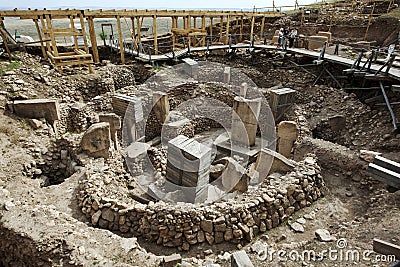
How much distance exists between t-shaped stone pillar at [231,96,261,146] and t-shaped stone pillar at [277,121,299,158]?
0.98 metres

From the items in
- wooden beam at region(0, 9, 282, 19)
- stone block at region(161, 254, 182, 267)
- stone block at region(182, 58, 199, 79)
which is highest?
wooden beam at region(0, 9, 282, 19)

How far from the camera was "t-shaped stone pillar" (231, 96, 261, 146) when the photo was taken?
28.5ft

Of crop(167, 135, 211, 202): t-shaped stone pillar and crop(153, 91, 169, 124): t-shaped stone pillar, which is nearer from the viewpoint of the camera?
crop(167, 135, 211, 202): t-shaped stone pillar

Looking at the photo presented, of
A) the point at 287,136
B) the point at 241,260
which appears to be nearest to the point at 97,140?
the point at 241,260

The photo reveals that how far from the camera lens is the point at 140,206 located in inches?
207

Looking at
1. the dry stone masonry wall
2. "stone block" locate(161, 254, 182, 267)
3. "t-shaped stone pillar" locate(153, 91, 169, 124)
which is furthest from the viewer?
"t-shaped stone pillar" locate(153, 91, 169, 124)

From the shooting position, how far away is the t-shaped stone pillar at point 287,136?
26.9 feet

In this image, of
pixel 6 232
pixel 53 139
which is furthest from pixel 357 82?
pixel 6 232

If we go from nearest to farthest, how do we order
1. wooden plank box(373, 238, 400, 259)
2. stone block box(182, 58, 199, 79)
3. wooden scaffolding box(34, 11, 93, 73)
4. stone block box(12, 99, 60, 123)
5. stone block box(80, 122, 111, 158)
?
wooden plank box(373, 238, 400, 259) → stone block box(80, 122, 111, 158) → stone block box(12, 99, 60, 123) → wooden scaffolding box(34, 11, 93, 73) → stone block box(182, 58, 199, 79)

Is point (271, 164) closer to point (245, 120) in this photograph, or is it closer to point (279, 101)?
point (245, 120)

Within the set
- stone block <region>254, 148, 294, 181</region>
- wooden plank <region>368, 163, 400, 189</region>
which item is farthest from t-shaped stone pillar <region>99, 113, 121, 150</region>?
wooden plank <region>368, 163, 400, 189</region>

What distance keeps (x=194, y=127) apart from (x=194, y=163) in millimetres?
4235

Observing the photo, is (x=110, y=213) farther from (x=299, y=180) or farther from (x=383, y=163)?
(x=383, y=163)

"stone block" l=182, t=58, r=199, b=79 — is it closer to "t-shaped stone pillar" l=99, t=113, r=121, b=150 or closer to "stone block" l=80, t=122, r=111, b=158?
A: "t-shaped stone pillar" l=99, t=113, r=121, b=150
